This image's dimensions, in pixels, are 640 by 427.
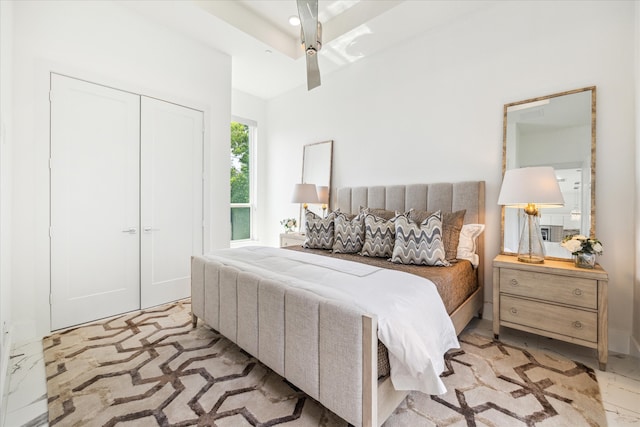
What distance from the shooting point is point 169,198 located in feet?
10.8

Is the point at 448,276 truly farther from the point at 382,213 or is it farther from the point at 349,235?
the point at 382,213

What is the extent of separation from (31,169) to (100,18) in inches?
62.0

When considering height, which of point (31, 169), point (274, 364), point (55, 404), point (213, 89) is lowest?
point (55, 404)

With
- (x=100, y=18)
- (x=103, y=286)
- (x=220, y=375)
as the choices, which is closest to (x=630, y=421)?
(x=220, y=375)

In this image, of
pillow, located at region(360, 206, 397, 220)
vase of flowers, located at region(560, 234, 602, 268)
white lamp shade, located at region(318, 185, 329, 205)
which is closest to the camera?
vase of flowers, located at region(560, 234, 602, 268)

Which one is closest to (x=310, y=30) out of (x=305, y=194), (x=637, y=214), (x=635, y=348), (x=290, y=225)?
(x=305, y=194)

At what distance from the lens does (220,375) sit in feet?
6.08

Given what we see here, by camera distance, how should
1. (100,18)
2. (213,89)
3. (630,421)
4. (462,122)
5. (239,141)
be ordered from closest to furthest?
(630,421) → (100,18) → (462,122) → (213,89) → (239,141)

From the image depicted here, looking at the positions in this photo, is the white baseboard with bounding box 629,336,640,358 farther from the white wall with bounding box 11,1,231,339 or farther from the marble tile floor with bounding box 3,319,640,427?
the white wall with bounding box 11,1,231,339

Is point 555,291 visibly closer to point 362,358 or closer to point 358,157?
point 362,358

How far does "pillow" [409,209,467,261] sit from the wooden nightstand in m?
0.34

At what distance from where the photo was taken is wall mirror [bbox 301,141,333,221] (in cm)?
411

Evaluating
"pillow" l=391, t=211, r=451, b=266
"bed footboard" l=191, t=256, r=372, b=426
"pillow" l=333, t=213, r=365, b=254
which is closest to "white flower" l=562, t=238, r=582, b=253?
"pillow" l=391, t=211, r=451, b=266

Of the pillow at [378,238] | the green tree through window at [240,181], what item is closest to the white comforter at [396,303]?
the pillow at [378,238]
